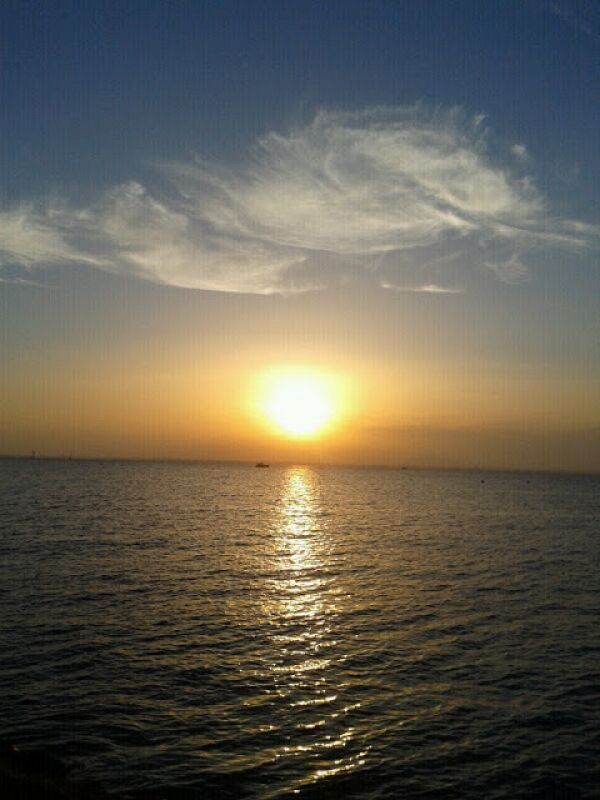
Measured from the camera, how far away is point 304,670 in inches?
1008

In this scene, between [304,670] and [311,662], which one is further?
[311,662]

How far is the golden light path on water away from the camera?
730 inches

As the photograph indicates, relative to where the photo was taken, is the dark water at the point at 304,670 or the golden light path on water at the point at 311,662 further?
the golden light path on water at the point at 311,662

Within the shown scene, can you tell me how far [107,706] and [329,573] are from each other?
2951 cm

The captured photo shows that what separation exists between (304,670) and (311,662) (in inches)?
47.8

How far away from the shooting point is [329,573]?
49062 mm

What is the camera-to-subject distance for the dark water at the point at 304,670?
17.7 meters

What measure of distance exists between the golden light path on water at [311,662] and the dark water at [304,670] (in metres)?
0.10

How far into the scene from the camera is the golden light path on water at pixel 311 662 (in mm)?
18531

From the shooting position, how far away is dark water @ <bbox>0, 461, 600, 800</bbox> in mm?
17703

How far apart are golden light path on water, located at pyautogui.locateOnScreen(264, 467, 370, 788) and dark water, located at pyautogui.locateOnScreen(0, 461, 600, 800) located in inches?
4.1

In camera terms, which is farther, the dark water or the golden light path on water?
the golden light path on water

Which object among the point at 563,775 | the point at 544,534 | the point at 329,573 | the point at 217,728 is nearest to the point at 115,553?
the point at 329,573

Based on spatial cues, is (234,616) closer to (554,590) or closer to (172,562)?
(172,562)
